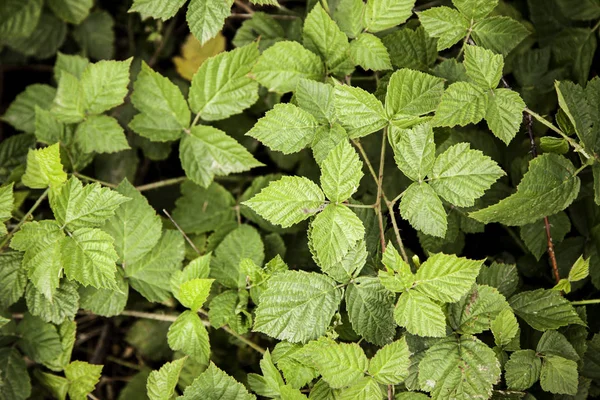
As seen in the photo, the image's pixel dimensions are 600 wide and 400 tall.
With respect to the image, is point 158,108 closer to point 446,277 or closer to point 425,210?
point 425,210

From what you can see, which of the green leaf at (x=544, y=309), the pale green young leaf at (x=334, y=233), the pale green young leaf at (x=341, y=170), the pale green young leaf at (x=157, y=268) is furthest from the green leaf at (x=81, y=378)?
the green leaf at (x=544, y=309)

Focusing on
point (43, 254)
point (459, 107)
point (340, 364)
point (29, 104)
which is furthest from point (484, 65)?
point (29, 104)

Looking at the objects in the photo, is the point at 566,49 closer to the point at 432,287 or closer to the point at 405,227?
the point at 405,227

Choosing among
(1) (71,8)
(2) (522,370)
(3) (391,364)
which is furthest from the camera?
(1) (71,8)

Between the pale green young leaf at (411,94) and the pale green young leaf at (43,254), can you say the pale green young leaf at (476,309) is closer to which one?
the pale green young leaf at (411,94)

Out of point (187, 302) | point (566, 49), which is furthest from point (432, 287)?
point (566, 49)

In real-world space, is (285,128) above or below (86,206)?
above

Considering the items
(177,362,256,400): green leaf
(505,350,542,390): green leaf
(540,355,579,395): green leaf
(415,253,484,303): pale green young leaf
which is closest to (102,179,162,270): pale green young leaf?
(177,362,256,400): green leaf
